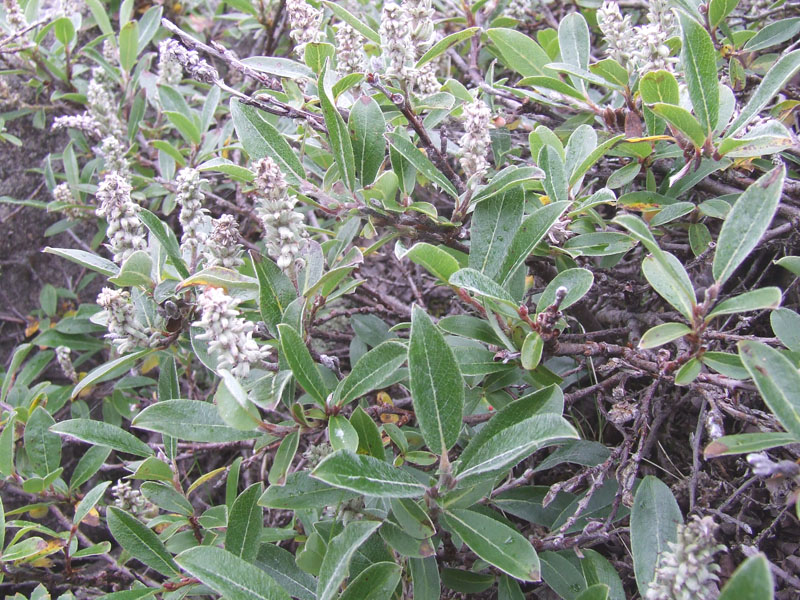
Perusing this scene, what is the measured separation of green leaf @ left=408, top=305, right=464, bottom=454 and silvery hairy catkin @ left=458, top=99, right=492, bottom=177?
0.45 m

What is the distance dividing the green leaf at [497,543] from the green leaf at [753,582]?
1.16ft

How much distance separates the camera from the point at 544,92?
1.86m

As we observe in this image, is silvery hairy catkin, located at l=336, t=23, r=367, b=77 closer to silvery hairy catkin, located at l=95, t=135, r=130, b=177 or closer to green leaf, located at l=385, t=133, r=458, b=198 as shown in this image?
green leaf, located at l=385, t=133, r=458, b=198

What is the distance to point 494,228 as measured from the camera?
1.41 metres

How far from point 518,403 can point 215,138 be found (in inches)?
66.9

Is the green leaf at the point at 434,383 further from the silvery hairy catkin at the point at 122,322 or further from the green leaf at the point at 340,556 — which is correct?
the silvery hairy catkin at the point at 122,322

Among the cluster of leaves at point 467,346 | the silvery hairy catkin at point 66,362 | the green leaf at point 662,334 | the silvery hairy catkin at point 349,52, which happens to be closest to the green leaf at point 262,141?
the cluster of leaves at point 467,346

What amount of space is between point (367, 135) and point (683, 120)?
72 cm

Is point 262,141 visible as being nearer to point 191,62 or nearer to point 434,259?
point 191,62

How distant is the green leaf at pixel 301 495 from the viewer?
126 cm

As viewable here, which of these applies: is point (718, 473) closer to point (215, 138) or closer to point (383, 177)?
point (383, 177)

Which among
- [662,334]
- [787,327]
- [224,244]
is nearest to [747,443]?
[662,334]

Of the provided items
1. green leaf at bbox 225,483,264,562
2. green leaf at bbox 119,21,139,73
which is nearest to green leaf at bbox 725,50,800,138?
green leaf at bbox 225,483,264,562

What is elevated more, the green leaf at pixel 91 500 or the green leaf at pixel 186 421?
the green leaf at pixel 186 421
